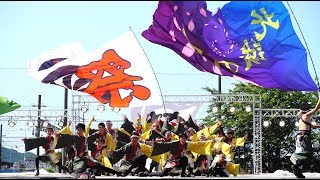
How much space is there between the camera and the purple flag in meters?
13.7

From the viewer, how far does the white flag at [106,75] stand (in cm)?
1744

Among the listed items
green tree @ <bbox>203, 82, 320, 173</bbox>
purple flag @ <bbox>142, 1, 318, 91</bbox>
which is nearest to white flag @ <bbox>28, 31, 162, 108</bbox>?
purple flag @ <bbox>142, 1, 318, 91</bbox>

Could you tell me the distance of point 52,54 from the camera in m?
17.9

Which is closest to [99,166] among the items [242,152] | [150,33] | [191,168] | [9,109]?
[191,168]

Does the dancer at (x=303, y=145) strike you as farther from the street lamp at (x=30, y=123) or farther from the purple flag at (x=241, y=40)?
the street lamp at (x=30, y=123)

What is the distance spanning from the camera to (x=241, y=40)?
14266 mm

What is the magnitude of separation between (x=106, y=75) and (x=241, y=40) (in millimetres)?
5004

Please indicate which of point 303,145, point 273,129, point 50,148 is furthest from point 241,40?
point 273,129

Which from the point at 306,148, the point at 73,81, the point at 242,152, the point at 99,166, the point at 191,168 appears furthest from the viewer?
the point at 242,152

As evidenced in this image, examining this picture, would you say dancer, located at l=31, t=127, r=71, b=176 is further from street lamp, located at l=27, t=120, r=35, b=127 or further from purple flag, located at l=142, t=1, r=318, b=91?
street lamp, located at l=27, t=120, r=35, b=127

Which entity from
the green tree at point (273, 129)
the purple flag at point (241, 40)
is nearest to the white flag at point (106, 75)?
the purple flag at point (241, 40)

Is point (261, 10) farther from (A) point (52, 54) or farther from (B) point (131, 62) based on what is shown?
(A) point (52, 54)

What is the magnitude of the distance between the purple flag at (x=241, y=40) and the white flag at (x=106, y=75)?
2.68 m

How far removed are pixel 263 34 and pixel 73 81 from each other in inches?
→ 247
